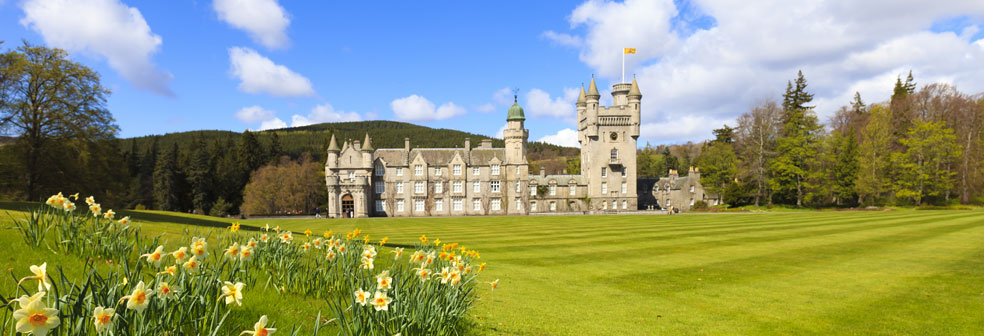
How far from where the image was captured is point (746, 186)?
217ft

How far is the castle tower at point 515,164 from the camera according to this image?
66750mm

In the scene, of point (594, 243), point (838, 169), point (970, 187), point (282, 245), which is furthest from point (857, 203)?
point (282, 245)

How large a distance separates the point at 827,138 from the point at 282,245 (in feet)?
249

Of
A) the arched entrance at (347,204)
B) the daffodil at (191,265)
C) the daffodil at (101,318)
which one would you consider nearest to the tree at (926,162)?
the arched entrance at (347,204)

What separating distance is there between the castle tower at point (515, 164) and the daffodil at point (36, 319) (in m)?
64.1

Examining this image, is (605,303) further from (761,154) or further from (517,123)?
(761,154)

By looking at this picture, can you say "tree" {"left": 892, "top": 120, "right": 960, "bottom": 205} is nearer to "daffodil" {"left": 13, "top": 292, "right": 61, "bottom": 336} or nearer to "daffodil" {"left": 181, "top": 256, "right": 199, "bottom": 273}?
"daffodil" {"left": 181, "top": 256, "right": 199, "bottom": 273}

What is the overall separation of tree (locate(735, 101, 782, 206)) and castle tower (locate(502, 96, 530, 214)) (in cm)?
Answer: 3032

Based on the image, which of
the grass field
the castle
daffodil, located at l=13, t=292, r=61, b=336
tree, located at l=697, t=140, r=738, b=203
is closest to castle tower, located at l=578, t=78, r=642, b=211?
the castle

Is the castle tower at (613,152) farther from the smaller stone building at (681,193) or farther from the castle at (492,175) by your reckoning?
the smaller stone building at (681,193)

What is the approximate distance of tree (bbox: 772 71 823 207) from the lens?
6159 centimetres

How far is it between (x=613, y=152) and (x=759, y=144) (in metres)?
19.7

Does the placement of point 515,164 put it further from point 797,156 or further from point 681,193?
point 797,156

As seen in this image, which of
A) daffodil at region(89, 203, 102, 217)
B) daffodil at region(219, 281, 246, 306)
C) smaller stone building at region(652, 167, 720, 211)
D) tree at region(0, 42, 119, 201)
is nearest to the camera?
daffodil at region(219, 281, 246, 306)
